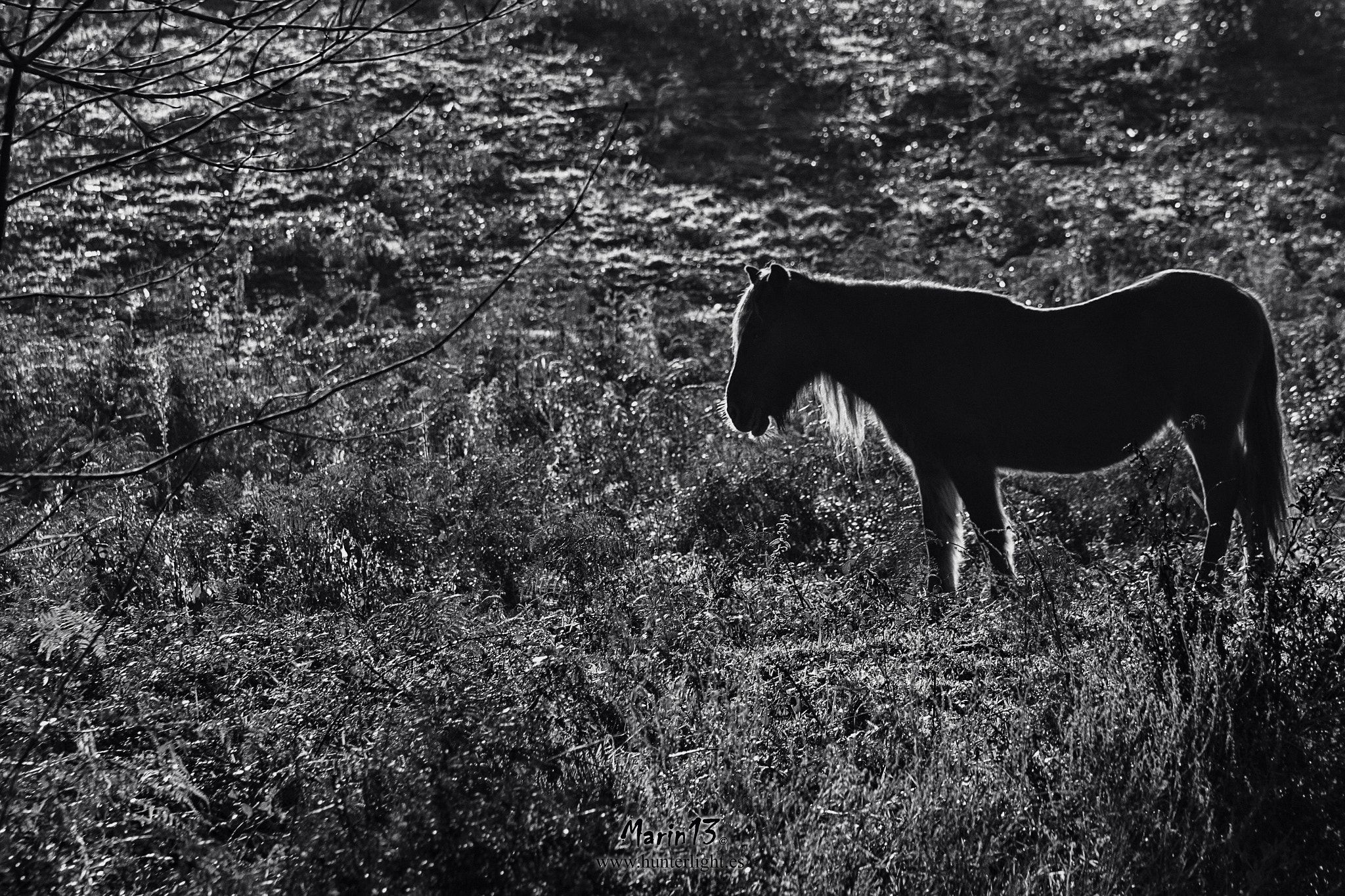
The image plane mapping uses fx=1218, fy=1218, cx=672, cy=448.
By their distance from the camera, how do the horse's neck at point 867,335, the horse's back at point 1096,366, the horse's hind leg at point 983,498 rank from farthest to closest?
the horse's neck at point 867,335 < the horse's hind leg at point 983,498 < the horse's back at point 1096,366

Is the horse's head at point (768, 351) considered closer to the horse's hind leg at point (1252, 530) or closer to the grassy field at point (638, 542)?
the grassy field at point (638, 542)

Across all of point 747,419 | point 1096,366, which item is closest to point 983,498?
point 1096,366

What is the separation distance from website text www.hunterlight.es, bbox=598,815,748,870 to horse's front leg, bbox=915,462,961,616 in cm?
348

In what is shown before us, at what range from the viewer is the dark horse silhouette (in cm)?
665

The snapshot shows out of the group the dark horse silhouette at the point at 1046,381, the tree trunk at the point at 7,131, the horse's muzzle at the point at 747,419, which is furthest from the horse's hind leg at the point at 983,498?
the tree trunk at the point at 7,131

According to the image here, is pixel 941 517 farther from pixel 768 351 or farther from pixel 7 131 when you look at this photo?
pixel 7 131

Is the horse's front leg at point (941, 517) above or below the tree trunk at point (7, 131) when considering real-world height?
below

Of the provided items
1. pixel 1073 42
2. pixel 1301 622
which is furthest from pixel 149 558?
pixel 1073 42

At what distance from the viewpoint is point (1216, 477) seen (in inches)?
264

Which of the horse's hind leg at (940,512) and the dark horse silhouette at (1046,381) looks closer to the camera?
the dark horse silhouette at (1046,381)

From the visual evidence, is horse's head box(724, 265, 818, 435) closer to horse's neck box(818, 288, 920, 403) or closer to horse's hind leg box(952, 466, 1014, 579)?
horse's neck box(818, 288, 920, 403)

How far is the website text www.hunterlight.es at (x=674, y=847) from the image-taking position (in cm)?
336

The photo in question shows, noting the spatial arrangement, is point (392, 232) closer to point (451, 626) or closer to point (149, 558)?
point (149, 558)

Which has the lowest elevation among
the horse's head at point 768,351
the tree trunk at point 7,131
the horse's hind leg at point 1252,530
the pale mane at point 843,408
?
the horse's hind leg at point 1252,530
